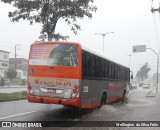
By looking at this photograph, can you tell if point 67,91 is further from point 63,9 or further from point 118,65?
point 63,9

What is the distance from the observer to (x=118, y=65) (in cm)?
2200

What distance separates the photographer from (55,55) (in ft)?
45.0

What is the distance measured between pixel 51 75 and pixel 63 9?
15747 mm

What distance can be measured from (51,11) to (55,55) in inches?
598

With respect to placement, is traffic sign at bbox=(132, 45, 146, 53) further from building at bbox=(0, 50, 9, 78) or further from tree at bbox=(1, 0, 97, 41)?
building at bbox=(0, 50, 9, 78)

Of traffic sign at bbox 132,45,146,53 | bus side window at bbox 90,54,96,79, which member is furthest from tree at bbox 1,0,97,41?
traffic sign at bbox 132,45,146,53

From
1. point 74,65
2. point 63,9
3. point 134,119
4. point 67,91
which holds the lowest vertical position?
point 134,119

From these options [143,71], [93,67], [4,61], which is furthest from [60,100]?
[143,71]

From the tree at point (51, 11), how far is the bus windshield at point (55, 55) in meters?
14.1

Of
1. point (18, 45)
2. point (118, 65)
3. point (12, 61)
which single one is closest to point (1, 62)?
point (18, 45)

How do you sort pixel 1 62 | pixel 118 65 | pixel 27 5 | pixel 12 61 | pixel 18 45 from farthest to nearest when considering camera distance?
pixel 12 61
pixel 18 45
pixel 1 62
pixel 27 5
pixel 118 65

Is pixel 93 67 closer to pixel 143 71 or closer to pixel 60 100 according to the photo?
pixel 60 100

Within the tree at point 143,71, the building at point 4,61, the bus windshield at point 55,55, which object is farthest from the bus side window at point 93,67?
the tree at point 143,71

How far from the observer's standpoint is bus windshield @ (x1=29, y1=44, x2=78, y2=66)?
1348 centimetres
